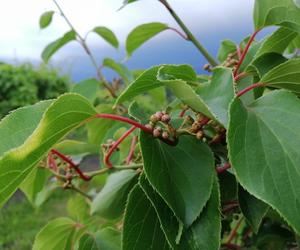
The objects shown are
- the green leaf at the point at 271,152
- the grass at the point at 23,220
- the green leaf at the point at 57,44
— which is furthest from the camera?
the grass at the point at 23,220

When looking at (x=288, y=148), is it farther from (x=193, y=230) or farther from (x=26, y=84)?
(x=26, y=84)

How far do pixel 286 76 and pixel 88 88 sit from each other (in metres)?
1.10

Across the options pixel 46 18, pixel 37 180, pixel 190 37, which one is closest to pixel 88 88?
pixel 46 18

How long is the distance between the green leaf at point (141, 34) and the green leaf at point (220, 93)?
0.64 meters

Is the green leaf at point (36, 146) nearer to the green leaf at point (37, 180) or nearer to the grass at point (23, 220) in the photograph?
the green leaf at point (37, 180)

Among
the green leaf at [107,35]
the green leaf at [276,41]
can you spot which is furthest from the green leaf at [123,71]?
the green leaf at [276,41]

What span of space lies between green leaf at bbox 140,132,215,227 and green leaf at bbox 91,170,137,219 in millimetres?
242

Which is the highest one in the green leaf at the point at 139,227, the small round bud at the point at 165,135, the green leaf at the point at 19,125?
the green leaf at the point at 19,125

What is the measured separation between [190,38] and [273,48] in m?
0.29

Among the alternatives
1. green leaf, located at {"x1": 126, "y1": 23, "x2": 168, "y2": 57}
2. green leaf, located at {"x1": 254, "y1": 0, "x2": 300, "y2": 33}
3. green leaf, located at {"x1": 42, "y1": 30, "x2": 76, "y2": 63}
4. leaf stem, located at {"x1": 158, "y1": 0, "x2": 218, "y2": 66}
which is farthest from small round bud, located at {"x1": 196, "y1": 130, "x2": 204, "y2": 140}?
green leaf, located at {"x1": 42, "y1": 30, "x2": 76, "y2": 63}

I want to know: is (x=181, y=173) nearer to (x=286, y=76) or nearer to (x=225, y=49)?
(x=286, y=76)

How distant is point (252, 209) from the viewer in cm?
72

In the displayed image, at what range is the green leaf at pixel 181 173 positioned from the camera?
66 centimetres

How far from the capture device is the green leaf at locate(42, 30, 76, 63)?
182 centimetres
